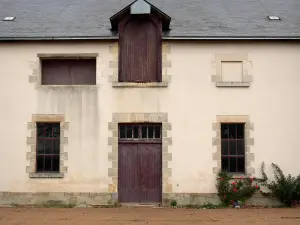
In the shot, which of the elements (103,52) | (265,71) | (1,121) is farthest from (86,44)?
(265,71)

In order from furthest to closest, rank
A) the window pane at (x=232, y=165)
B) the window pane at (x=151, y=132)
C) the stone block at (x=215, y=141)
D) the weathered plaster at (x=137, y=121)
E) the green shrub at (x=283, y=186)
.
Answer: the window pane at (x=151, y=132), the window pane at (x=232, y=165), the stone block at (x=215, y=141), the weathered plaster at (x=137, y=121), the green shrub at (x=283, y=186)

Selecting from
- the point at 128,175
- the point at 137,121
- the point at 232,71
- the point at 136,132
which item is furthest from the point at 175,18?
the point at 128,175

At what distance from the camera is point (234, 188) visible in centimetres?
1095

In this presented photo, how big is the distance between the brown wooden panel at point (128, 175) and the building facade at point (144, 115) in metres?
0.03

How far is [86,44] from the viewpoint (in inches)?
456

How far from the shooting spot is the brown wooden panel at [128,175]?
11.2 metres

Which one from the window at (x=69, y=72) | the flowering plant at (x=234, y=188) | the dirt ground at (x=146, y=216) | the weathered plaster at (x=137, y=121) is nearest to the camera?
the dirt ground at (x=146, y=216)

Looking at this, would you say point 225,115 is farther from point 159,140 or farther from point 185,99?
point 159,140

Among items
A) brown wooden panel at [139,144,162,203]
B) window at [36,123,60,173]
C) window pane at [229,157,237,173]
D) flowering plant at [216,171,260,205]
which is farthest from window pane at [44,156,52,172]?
window pane at [229,157,237,173]

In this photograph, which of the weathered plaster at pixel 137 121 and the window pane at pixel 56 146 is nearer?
the weathered plaster at pixel 137 121

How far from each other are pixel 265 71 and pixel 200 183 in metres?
3.82

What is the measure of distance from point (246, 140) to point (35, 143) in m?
6.15

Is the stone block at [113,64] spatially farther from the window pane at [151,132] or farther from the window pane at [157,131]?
the window pane at [157,131]

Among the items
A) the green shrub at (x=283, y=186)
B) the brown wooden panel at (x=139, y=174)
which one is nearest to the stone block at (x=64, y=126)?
the brown wooden panel at (x=139, y=174)
